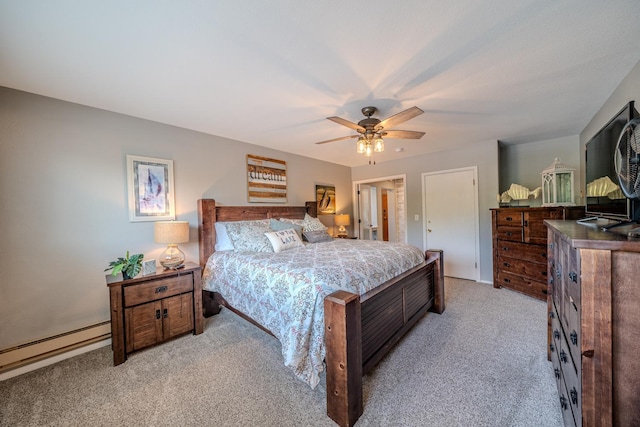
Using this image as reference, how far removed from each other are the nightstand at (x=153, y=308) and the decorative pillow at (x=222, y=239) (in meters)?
0.52

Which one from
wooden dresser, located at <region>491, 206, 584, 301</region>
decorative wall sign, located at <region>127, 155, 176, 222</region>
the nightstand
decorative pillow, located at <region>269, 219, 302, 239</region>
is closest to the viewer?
the nightstand

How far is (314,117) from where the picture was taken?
272cm

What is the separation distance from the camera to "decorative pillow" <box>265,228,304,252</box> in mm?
2893

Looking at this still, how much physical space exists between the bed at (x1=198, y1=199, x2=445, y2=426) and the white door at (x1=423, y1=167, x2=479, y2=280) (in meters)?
1.75

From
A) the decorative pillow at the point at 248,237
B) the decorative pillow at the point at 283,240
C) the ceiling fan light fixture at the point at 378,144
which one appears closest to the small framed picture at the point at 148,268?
the decorative pillow at the point at 248,237

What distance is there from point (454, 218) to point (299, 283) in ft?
12.1

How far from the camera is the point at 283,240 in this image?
2.98m

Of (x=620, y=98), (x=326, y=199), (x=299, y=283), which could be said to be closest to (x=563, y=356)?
(x=299, y=283)

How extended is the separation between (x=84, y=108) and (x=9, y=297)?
1809 millimetres

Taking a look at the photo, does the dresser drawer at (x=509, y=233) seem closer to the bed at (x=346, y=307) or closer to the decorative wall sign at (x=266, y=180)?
the bed at (x=346, y=307)

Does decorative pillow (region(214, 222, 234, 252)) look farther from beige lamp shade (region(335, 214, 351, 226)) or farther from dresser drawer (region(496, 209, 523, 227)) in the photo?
dresser drawer (region(496, 209, 523, 227))

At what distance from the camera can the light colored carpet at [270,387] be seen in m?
1.51

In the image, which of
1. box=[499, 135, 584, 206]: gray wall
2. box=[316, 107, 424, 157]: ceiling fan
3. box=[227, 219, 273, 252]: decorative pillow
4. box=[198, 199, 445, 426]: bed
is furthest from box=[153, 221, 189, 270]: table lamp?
box=[499, 135, 584, 206]: gray wall

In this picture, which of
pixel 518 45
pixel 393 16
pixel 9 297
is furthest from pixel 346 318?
pixel 9 297
